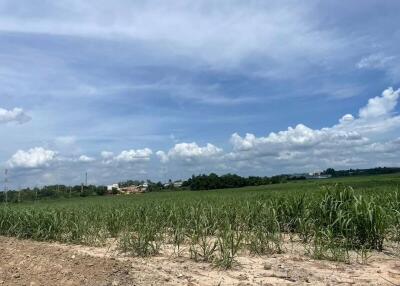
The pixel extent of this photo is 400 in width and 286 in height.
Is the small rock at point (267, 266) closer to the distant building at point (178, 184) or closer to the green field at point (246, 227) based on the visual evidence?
the green field at point (246, 227)

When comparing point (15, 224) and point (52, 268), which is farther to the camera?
point (15, 224)

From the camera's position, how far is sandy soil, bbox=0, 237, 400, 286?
282 inches

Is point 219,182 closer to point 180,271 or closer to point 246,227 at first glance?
point 246,227

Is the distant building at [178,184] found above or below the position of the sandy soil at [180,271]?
above

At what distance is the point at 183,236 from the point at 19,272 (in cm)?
395

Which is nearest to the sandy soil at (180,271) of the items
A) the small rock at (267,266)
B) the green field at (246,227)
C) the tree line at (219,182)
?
the small rock at (267,266)

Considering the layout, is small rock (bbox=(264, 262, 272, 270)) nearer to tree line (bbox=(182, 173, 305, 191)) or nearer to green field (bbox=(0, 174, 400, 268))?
green field (bbox=(0, 174, 400, 268))

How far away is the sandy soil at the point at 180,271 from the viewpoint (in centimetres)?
715

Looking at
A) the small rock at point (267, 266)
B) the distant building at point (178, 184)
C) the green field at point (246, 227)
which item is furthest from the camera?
the distant building at point (178, 184)

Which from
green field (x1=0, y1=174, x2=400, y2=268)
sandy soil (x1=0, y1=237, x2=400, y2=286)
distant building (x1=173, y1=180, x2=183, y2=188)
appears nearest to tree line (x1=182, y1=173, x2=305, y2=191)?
distant building (x1=173, y1=180, x2=183, y2=188)

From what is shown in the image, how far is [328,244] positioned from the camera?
9195mm

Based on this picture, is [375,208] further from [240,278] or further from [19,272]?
[19,272]

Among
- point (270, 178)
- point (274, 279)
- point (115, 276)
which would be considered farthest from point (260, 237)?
point (270, 178)

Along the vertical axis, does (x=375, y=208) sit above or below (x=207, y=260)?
above
